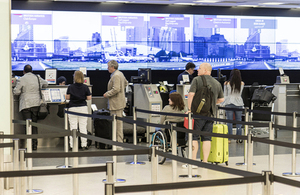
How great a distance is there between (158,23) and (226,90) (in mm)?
5478

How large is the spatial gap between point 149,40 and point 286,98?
4710 millimetres

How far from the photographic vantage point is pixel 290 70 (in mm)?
14656

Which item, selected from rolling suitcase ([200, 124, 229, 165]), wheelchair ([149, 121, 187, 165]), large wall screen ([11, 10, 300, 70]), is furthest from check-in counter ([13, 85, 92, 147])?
large wall screen ([11, 10, 300, 70])

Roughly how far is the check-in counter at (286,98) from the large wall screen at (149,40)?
3.71 metres

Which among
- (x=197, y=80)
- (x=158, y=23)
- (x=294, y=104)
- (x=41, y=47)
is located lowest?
(x=294, y=104)

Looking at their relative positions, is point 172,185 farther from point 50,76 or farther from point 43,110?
point 50,76

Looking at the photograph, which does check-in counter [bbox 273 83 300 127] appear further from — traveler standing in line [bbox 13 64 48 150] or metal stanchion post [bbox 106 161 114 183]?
metal stanchion post [bbox 106 161 114 183]

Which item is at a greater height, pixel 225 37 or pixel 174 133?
pixel 225 37

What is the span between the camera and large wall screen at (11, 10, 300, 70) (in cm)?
1219

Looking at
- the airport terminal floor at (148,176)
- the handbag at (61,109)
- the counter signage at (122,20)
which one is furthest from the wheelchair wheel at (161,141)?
the counter signage at (122,20)

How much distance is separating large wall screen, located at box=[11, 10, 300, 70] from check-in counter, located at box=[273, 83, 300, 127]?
3.71 metres

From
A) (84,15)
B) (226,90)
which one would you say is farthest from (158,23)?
(226,90)

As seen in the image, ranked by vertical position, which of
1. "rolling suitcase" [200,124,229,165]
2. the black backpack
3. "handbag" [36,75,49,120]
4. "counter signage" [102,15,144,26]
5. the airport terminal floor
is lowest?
the airport terminal floor

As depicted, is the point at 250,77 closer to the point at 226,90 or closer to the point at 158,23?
the point at 158,23
